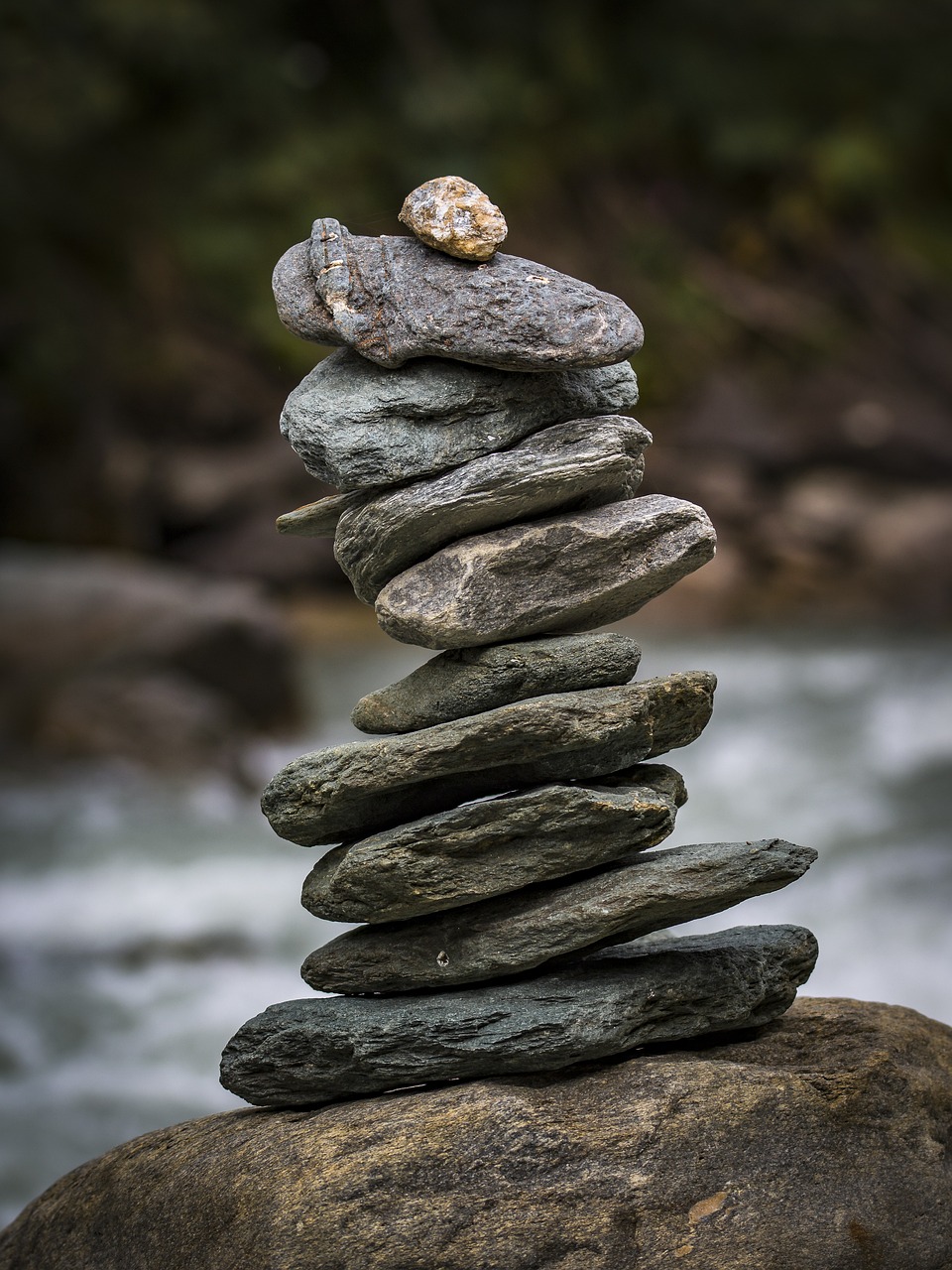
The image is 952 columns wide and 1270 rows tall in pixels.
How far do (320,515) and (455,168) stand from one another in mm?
15370

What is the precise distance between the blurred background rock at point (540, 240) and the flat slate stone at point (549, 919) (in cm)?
1303

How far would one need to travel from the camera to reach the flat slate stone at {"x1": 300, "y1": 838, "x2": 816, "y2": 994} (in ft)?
14.4

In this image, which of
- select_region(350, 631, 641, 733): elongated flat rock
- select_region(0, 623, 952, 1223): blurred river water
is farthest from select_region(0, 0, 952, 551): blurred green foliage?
select_region(350, 631, 641, 733): elongated flat rock

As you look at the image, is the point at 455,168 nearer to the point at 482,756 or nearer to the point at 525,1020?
the point at 482,756

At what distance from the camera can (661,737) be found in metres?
4.60

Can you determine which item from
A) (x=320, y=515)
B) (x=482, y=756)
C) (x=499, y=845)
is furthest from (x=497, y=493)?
(x=499, y=845)

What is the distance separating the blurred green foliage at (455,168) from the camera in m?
18.8

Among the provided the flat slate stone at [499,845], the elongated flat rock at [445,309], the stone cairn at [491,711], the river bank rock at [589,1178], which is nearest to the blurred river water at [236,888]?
the river bank rock at [589,1178]

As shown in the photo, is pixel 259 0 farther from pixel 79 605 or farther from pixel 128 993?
pixel 128 993

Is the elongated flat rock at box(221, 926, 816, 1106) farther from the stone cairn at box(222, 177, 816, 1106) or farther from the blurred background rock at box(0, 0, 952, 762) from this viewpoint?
the blurred background rock at box(0, 0, 952, 762)

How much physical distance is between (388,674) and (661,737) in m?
10.9

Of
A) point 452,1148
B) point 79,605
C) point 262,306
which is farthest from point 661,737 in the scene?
point 262,306

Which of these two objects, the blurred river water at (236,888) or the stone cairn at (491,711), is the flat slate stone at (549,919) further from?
the blurred river water at (236,888)

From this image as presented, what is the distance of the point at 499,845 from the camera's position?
175 inches
